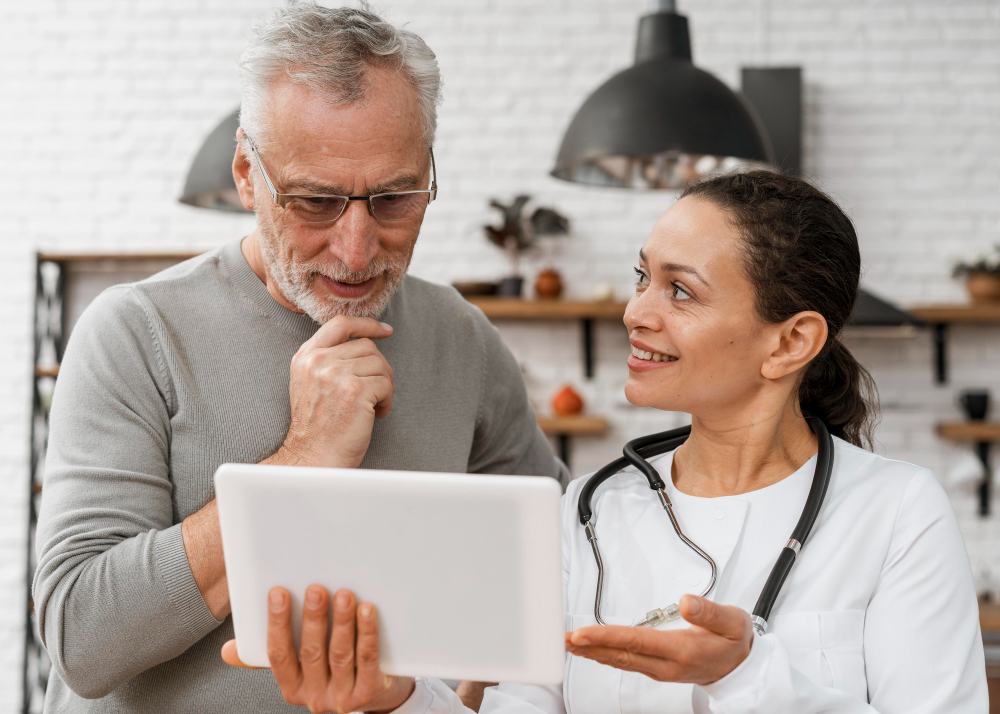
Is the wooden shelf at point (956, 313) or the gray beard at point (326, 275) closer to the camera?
the gray beard at point (326, 275)

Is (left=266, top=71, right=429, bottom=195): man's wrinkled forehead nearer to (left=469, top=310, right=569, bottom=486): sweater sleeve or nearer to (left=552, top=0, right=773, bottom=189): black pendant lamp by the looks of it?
(left=469, top=310, right=569, bottom=486): sweater sleeve

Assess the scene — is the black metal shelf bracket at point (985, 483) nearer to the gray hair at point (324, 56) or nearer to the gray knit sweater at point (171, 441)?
the gray knit sweater at point (171, 441)

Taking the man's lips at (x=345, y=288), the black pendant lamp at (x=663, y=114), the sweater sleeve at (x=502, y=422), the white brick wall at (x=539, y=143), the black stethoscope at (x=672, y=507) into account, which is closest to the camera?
the black stethoscope at (x=672, y=507)

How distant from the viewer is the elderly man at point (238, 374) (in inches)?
45.2

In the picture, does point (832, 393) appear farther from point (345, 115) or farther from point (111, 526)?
point (111, 526)

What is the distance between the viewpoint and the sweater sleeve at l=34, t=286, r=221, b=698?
3.71ft

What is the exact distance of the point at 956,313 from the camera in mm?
3859

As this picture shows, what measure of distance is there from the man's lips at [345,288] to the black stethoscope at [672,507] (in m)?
0.45

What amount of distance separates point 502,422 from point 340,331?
484 mm

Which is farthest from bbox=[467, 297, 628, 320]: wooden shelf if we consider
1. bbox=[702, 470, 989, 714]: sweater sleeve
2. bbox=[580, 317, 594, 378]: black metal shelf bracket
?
bbox=[702, 470, 989, 714]: sweater sleeve

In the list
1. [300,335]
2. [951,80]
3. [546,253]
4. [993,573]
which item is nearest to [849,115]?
[951,80]

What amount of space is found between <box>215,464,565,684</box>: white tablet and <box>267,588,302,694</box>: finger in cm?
1

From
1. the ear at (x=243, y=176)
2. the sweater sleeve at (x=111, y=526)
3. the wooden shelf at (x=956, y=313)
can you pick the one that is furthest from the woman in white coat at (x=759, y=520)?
the wooden shelf at (x=956, y=313)

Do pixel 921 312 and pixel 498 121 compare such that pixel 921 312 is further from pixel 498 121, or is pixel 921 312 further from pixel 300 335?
pixel 300 335
